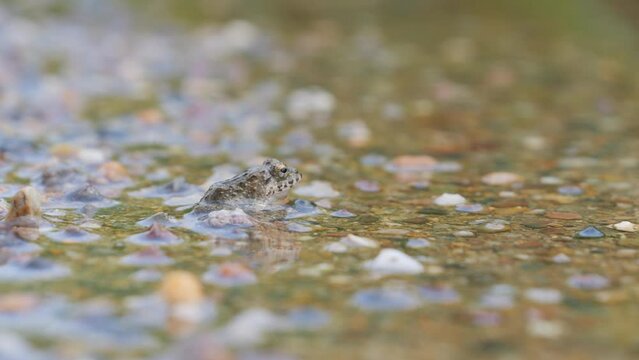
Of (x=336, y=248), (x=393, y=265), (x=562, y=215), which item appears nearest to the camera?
A: (x=393, y=265)

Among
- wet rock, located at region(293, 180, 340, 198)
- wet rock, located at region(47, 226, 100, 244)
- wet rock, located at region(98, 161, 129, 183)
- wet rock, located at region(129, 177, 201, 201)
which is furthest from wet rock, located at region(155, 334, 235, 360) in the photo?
wet rock, located at region(98, 161, 129, 183)

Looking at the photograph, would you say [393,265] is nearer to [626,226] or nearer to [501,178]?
[626,226]

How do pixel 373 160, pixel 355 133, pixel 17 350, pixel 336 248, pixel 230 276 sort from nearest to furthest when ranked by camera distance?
pixel 17 350 < pixel 230 276 < pixel 336 248 < pixel 373 160 < pixel 355 133

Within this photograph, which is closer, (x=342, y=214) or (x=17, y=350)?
(x=17, y=350)

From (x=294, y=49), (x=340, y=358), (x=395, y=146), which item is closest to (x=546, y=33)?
(x=294, y=49)

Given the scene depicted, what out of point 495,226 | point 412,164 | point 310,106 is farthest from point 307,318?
point 310,106

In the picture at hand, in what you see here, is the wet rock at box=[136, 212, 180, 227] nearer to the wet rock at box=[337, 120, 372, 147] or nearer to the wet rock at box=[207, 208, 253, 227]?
the wet rock at box=[207, 208, 253, 227]
